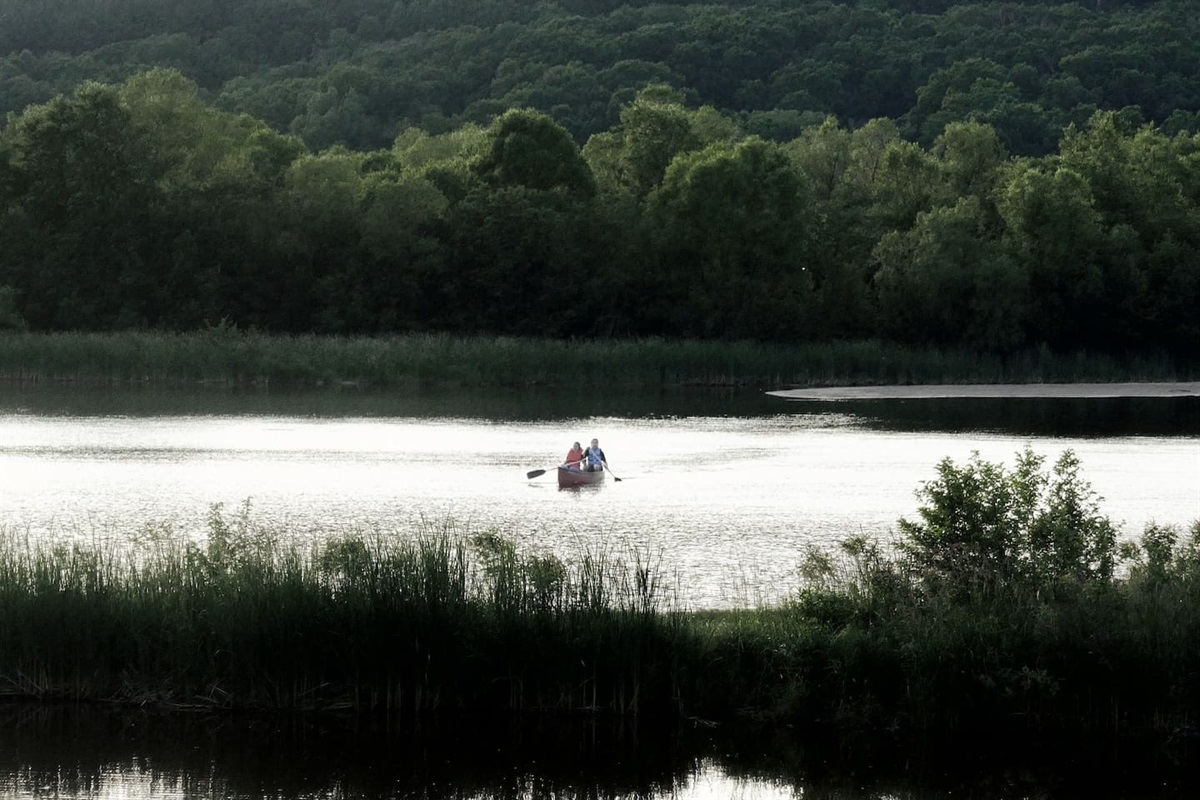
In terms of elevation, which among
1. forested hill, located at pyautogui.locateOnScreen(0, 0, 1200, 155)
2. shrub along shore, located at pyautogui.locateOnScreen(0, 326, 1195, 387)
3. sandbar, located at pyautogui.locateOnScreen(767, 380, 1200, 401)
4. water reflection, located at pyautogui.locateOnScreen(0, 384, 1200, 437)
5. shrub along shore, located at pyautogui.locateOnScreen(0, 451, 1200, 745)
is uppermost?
forested hill, located at pyautogui.locateOnScreen(0, 0, 1200, 155)

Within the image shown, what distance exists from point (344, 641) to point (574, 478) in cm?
1927

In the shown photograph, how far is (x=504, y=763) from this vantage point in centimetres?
1520

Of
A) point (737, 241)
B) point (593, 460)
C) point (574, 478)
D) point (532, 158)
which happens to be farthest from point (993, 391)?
point (574, 478)

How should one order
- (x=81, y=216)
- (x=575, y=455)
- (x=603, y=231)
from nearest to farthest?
(x=575, y=455) → (x=81, y=216) → (x=603, y=231)

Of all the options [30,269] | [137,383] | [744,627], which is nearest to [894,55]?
[30,269]

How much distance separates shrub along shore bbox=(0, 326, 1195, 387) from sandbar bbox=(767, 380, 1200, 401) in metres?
2.83

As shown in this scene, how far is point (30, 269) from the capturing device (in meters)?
86.2

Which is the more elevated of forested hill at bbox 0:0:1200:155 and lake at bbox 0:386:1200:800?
forested hill at bbox 0:0:1200:155

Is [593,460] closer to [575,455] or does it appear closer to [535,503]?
[575,455]

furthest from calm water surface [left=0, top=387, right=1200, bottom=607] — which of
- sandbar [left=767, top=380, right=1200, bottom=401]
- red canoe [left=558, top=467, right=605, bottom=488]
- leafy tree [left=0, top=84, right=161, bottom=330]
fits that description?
leafy tree [left=0, top=84, right=161, bottom=330]

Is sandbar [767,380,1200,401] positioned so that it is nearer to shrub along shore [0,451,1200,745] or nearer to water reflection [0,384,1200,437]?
water reflection [0,384,1200,437]

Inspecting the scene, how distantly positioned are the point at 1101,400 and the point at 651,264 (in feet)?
92.6

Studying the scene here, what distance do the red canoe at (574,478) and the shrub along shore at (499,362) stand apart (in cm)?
3604

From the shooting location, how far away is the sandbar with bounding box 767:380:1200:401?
7050 centimetres
